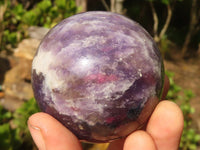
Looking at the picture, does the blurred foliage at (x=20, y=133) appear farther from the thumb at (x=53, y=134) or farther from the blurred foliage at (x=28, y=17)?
the blurred foliage at (x=28, y=17)

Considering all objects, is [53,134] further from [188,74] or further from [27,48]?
[188,74]

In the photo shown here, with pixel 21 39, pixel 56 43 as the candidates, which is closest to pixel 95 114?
pixel 56 43

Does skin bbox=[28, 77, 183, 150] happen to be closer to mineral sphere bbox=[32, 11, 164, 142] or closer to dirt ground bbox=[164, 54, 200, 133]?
mineral sphere bbox=[32, 11, 164, 142]

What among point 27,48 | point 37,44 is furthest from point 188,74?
point 27,48

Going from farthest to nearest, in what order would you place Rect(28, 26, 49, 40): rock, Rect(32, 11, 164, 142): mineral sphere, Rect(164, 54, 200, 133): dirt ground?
Rect(28, 26, 49, 40): rock
Rect(164, 54, 200, 133): dirt ground
Rect(32, 11, 164, 142): mineral sphere

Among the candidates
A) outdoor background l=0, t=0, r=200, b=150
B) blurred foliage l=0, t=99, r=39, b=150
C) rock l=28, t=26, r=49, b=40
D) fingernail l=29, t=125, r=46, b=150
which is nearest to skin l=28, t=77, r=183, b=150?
fingernail l=29, t=125, r=46, b=150

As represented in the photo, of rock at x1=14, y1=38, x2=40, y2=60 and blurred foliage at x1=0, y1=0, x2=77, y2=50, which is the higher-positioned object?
blurred foliage at x1=0, y1=0, x2=77, y2=50

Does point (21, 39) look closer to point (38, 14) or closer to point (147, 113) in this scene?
point (38, 14)
